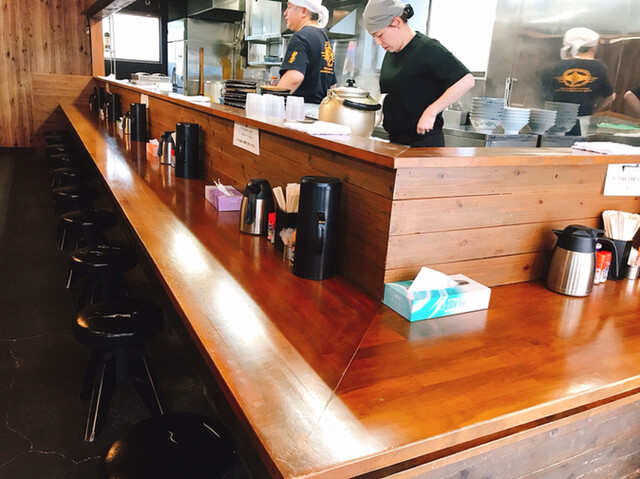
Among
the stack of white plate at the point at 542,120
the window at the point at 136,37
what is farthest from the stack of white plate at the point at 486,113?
the window at the point at 136,37

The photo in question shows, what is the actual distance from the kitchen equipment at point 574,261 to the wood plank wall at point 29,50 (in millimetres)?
8441

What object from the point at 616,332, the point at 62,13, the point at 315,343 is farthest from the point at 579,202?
the point at 62,13

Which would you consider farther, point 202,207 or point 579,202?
point 202,207

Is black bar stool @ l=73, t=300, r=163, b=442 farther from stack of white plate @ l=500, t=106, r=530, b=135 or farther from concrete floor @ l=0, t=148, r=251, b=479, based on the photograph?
stack of white plate @ l=500, t=106, r=530, b=135

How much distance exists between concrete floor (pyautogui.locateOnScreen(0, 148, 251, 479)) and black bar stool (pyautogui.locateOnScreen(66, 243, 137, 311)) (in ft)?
0.99

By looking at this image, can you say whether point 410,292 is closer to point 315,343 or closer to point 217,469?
point 315,343

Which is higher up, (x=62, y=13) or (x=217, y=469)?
(x=62, y=13)

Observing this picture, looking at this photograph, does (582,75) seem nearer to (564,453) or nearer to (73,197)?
(564,453)

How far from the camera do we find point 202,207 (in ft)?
8.14

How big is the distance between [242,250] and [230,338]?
2.25 feet

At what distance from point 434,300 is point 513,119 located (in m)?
2.45

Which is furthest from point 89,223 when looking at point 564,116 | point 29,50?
point 29,50

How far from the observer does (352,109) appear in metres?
2.24

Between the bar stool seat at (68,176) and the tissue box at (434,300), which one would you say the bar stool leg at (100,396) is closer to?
the tissue box at (434,300)
